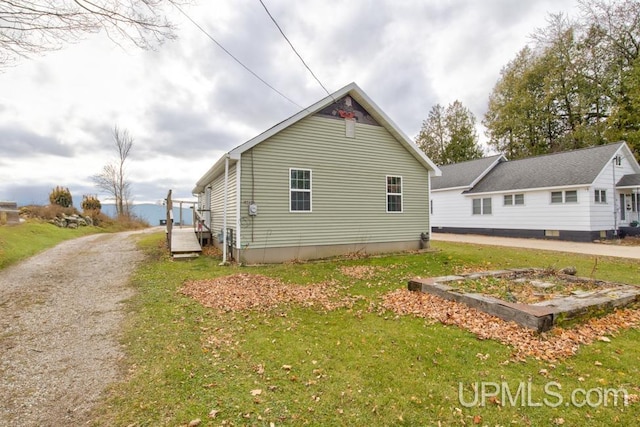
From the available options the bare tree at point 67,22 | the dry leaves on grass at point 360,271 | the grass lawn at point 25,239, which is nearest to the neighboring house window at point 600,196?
the dry leaves on grass at point 360,271

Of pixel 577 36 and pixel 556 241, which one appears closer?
pixel 556 241

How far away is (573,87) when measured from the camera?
26125mm

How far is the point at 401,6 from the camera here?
380 inches

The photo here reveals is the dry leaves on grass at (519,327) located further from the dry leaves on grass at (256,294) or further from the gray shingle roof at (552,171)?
Result: the gray shingle roof at (552,171)

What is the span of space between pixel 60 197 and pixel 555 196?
33.4 meters

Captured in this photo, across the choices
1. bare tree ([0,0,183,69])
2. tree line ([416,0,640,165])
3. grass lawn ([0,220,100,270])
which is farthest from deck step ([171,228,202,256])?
tree line ([416,0,640,165])

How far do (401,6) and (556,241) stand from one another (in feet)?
46.9

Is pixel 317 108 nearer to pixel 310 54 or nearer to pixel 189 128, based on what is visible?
pixel 310 54

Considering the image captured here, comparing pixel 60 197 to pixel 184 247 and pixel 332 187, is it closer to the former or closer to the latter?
pixel 184 247

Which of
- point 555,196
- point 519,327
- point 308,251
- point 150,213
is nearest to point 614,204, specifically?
point 555,196

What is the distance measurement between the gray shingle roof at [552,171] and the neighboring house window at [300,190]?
46.7ft

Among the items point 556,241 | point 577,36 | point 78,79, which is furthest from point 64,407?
point 577,36

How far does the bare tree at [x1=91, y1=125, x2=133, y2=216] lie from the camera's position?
106 ft

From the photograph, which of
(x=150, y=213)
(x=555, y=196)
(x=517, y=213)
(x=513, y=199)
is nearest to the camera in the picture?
(x=555, y=196)
